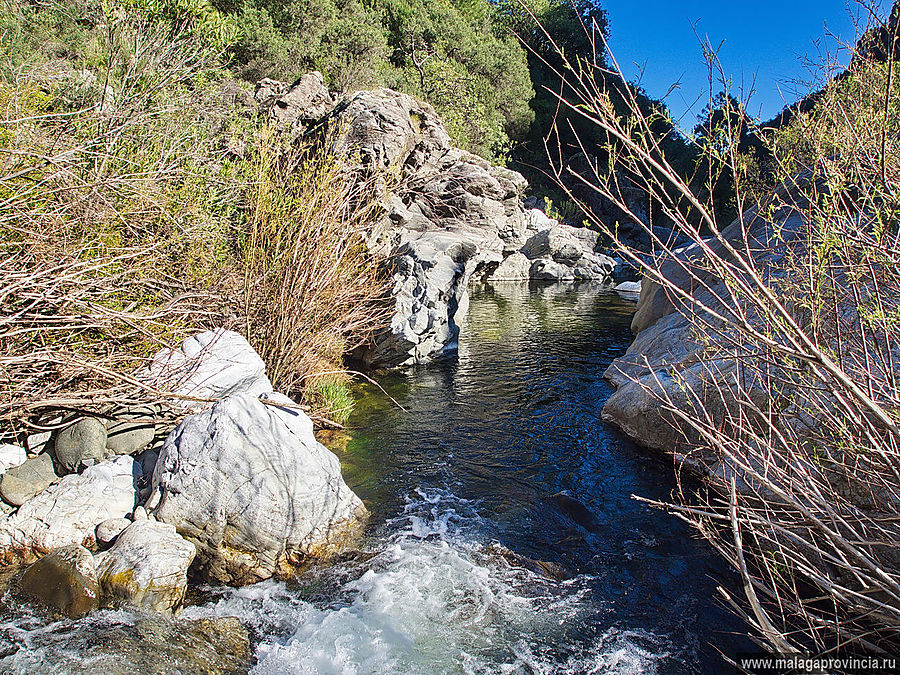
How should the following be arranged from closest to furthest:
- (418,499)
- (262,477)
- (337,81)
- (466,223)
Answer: (262,477) → (418,499) → (466,223) → (337,81)

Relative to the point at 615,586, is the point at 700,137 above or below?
above

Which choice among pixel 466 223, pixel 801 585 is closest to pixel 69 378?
pixel 801 585

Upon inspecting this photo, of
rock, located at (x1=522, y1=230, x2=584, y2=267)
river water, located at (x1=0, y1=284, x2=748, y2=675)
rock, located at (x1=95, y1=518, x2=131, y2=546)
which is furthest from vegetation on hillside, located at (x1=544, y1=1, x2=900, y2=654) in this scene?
rock, located at (x1=522, y1=230, x2=584, y2=267)

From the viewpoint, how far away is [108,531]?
4.45 meters

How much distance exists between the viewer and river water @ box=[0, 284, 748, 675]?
145 inches

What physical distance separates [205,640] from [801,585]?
448cm

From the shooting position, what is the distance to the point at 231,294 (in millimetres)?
6582

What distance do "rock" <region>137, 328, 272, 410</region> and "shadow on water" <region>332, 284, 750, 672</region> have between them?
1.51 m

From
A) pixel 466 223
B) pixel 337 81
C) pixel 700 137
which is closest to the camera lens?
pixel 700 137

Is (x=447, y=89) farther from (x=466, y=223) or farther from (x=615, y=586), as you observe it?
(x=615, y=586)

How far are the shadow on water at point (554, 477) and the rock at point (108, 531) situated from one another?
7.21 feet

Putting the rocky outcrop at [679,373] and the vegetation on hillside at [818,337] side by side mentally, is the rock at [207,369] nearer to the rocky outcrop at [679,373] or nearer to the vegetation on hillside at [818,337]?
the rocky outcrop at [679,373]

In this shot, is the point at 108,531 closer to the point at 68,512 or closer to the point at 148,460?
the point at 68,512

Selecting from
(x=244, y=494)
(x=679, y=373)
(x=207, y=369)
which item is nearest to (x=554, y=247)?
(x=679, y=373)
